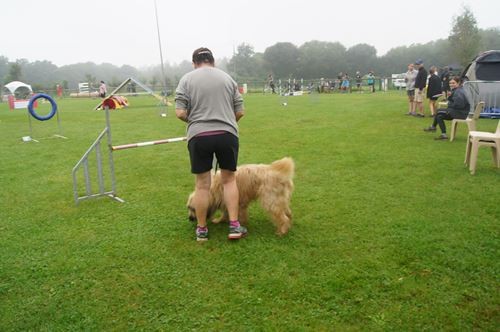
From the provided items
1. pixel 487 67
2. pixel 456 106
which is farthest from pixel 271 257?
pixel 487 67

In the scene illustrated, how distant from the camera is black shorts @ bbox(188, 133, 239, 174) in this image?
3.60 metres

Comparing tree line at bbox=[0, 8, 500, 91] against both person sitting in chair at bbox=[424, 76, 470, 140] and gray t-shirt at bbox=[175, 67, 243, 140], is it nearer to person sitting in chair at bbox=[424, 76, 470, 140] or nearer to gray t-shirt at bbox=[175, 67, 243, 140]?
person sitting in chair at bbox=[424, 76, 470, 140]

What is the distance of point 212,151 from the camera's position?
3664 mm

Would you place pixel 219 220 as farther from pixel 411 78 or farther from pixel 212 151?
pixel 411 78

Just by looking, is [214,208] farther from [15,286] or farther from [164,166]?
[164,166]

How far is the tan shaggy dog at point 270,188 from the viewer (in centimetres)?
395

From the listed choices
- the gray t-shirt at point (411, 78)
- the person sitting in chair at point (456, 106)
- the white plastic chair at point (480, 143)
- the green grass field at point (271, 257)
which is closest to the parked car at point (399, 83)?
the gray t-shirt at point (411, 78)

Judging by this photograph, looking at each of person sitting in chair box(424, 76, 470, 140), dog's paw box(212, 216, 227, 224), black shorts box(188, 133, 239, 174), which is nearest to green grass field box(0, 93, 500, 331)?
dog's paw box(212, 216, 227, 224)

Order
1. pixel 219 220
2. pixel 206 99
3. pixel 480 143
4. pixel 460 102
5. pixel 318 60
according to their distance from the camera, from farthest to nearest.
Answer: pixel 318 60
pixel 460 102
pixel 480 143
pixel 219 220
pixel 206 99

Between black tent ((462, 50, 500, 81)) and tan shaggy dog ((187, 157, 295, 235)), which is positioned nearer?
tan shaggy dog ((187, 157, 295, 235))

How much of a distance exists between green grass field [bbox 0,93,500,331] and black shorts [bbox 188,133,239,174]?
0.85m

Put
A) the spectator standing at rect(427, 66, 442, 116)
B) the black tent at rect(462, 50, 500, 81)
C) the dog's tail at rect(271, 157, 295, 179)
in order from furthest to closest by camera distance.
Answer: the black tent at rect(462, 50, 500, 81) → the spectator standing at rect(427, 66, 442, 116) → the dog's tail at rect(271, 157, 295, 179)

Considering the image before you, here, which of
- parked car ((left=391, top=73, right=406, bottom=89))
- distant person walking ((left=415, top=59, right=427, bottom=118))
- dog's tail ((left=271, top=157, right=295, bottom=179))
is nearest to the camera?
dog's tail ((left=271, top=157, right=295, bottom=179))

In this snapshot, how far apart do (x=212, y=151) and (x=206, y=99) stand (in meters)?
0.51
